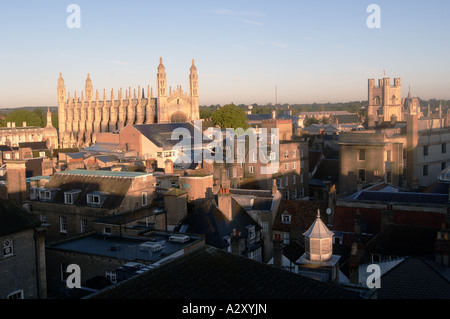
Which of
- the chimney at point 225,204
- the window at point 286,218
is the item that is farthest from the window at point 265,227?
the chimney at point 225,204

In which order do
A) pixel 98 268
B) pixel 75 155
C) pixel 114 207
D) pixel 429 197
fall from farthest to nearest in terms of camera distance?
1. pixel 75 155
2. pixel 429 197
3. pixel 114 207
4. pixel 98 268

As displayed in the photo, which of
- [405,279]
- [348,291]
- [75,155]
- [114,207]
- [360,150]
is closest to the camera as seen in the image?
[348,291]

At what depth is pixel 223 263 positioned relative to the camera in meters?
12.7

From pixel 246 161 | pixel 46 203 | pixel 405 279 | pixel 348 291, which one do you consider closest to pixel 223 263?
pixel 348 291

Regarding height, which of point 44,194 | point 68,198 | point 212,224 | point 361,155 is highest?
point 361,155

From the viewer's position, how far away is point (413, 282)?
1956cm

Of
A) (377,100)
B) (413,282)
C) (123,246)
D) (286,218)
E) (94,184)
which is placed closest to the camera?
(413,282)

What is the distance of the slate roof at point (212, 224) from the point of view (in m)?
29.0

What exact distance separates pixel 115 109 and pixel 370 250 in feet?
369

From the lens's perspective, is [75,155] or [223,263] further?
[75,155]

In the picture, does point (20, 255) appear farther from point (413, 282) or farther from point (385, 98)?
point (385, 98)

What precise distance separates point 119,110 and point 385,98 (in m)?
70.2

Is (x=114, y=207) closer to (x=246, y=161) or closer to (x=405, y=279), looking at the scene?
(x=405, y=279)

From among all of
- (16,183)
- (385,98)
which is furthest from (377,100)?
(16,183)
